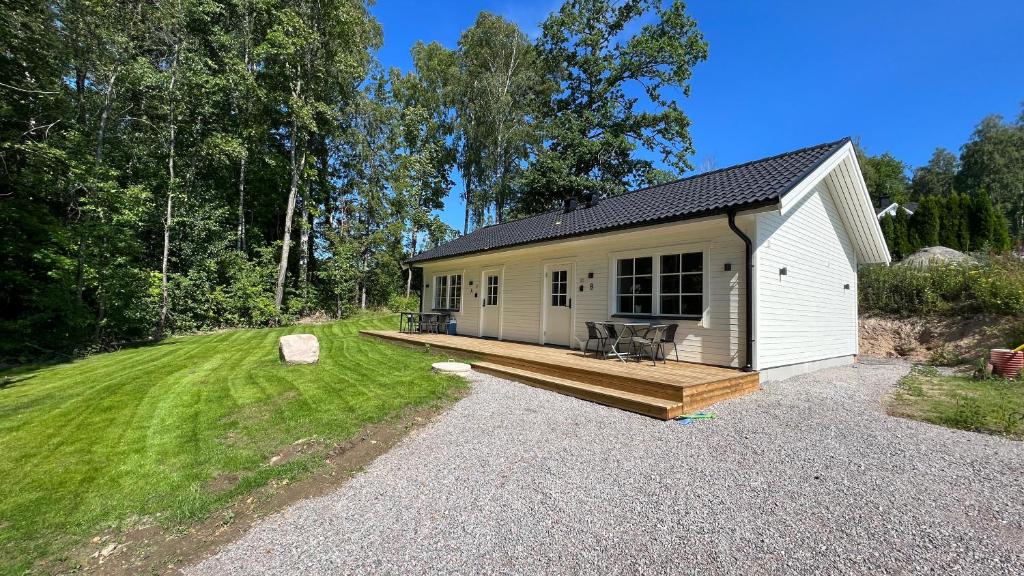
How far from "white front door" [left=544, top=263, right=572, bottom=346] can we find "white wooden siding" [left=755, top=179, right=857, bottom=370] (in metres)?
3.94

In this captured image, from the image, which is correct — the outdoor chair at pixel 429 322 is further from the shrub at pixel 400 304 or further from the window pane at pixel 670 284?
the shrub at pixel 400 304

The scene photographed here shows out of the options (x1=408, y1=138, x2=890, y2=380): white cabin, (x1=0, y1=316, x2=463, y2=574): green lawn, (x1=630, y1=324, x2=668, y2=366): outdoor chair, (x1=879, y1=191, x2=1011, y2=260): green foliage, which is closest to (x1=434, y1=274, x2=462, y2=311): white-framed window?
(x1=408, y1=138, x2=890, y2=380): white cabin

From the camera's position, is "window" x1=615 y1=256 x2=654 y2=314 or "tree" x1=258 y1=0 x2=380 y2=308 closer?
"window" x1=615 y1=256 x2=654 y2=314

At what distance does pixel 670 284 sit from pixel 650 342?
1.29 m

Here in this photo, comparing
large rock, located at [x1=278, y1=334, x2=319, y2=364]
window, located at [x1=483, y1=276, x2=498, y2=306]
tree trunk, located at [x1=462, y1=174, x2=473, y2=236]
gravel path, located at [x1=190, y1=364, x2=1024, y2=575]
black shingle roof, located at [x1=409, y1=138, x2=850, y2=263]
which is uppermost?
→ tree trunk, located at [x1=462, y1=174, x2=473, y2=236]

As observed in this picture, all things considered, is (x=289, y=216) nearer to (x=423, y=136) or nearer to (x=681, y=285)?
(x=423, y=136)

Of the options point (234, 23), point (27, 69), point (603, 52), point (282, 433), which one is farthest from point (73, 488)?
point (603, 52)

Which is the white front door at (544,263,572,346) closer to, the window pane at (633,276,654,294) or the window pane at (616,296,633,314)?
the window pane at (616,296,633,314)

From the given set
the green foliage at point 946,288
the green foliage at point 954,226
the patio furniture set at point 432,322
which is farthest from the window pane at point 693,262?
the green foliage at point 954,226

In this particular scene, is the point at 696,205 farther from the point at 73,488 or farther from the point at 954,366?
the point at 73,488

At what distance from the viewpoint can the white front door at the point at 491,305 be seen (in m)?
11.3

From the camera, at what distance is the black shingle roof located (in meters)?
6.11

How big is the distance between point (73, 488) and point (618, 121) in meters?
23.2

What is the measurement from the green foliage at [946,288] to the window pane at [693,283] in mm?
7900
